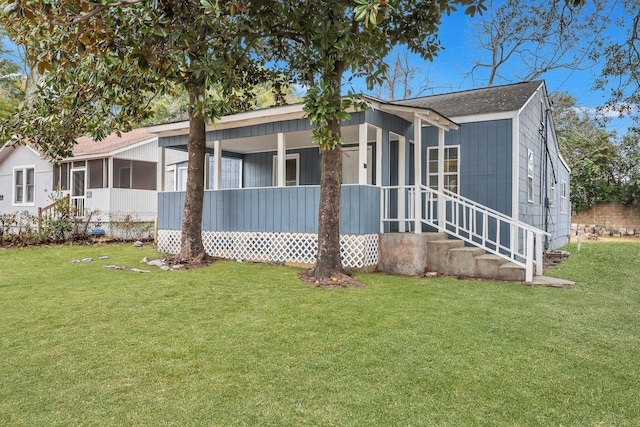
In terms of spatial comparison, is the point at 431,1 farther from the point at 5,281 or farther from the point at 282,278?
the point at 5,281

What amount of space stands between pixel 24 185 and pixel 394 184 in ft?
55.4

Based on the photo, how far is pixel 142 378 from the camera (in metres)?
3.12

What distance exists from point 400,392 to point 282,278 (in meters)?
4.35

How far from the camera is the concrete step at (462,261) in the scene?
25.3 ft

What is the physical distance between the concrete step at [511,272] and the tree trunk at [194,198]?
18.5ft

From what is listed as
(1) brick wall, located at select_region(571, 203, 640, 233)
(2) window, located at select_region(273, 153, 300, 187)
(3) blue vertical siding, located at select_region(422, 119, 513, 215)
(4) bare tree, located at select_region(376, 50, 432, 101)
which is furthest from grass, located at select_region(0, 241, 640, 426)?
(4) bare tree, located at select_region(376, 50, 432, 101)

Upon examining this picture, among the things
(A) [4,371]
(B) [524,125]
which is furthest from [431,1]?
(A) [4,371]

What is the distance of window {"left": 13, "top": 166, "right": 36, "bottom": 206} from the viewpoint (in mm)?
18516

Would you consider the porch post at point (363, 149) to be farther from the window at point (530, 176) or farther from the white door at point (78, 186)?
the white door at point (78, 186)

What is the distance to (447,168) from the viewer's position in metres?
9.90

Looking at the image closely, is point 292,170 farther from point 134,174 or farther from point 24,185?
point 24,185

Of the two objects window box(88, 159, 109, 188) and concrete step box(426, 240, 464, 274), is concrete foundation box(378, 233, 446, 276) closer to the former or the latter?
concrete step box(426, 240, 464, 274)

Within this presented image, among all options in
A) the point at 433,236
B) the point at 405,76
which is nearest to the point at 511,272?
the point at 433,236

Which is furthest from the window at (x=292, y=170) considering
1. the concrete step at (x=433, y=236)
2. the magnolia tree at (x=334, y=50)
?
the concrete step at (x=433, y=236)
